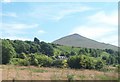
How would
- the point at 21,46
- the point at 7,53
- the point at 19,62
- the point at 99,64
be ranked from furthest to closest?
the point at 21,46 < the point at 99,64 < the point at 19,62 < the point at 7,53

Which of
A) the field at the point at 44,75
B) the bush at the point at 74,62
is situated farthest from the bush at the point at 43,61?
the field at the point at 44,75

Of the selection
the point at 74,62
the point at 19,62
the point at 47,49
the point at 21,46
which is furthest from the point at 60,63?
the point at 47,49

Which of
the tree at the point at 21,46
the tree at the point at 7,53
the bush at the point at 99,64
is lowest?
the bush at the point at 99,64

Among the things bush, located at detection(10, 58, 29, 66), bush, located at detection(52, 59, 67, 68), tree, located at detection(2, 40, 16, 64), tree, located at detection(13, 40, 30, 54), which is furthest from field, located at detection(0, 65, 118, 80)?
tree, located at detection(13, 40, 30, 54)

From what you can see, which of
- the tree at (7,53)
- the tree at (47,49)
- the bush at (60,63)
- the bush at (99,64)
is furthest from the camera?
the tree at (47,49)

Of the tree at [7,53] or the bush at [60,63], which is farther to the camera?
the bush at [60,63]

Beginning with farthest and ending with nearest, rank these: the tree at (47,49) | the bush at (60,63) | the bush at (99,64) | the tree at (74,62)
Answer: the tree at (47,49), the bush at (99,64), the tree at (74,62), the bush at (60,63)

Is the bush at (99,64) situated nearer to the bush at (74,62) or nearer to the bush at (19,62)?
the bush at (74,62)

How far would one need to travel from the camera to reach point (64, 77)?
618 centimetres

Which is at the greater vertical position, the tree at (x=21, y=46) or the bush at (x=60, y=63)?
the tree at (x=21, y=46)

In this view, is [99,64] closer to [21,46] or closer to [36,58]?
[36,58]

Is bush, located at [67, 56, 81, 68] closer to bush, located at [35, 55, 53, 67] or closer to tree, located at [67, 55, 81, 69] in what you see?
tree, located at [67, 55, 81, 69]

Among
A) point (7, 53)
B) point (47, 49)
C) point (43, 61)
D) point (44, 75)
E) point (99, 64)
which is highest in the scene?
point (47, 49)

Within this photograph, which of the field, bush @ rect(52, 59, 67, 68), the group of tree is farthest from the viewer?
bush @ rect(52, 59, 67, 68)
